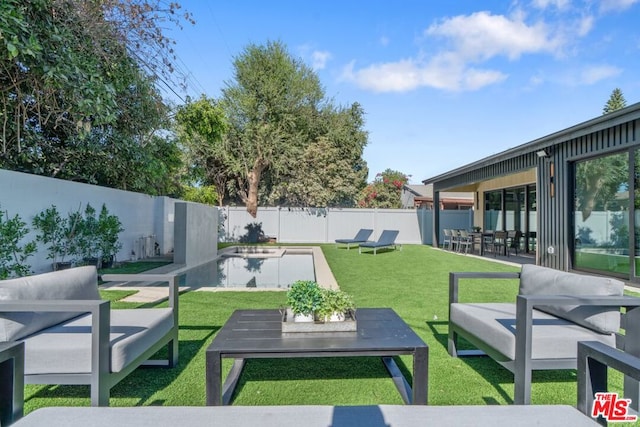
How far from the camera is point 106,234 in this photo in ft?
24.9

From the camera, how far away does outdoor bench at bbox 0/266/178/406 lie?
1990 millimetres

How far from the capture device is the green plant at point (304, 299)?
2.43 meters

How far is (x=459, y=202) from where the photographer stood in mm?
22828

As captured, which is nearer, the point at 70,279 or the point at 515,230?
the point at 70,279

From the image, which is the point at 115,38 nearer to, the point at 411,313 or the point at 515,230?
the point at 411,313

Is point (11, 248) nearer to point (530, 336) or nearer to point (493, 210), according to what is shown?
point (530, 336)

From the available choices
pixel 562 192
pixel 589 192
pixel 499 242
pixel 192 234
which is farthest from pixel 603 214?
pixel 192 234

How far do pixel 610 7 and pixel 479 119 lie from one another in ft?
18.1

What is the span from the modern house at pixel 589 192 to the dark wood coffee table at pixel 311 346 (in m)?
6.17

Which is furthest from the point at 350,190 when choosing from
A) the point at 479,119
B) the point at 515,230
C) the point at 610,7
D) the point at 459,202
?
the point at 610,7

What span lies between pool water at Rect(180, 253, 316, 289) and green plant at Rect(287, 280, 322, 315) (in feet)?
13.0

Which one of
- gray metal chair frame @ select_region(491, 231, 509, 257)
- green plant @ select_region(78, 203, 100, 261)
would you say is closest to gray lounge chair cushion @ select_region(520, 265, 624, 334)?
green plant @ select_region(78, 203, 100, 261)

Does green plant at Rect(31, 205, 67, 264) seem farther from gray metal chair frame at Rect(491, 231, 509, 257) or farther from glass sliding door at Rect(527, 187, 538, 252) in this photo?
glass sliding door at Rect(527, 187, 538, 252)
